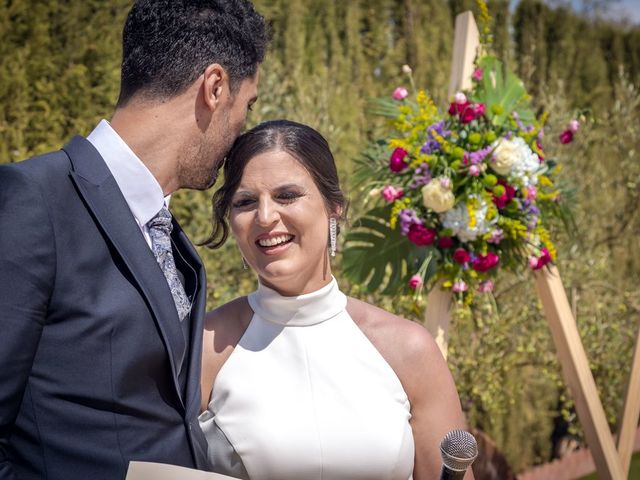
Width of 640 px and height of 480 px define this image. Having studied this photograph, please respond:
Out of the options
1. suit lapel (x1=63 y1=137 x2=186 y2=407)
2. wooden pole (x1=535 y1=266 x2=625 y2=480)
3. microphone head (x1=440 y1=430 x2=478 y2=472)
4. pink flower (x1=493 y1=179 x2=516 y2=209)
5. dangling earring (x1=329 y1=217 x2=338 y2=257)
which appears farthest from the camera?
wooden pole (x1=535 y1=266 x2=625 y2=480)

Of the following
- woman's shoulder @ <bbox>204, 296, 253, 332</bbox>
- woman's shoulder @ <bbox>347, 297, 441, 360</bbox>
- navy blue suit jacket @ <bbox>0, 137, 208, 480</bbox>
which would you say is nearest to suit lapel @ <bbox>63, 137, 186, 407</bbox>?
navy blue suit jacket @ <bbox>0, 137, 208, 480</bbox>

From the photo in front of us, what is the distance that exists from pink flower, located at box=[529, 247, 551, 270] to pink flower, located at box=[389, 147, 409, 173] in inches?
30.9

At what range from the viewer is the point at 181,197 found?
5.50 m

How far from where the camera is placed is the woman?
2.45 meters

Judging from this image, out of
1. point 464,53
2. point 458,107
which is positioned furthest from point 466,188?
point 464,53

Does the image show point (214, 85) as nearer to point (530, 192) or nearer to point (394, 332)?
point (394, 332)

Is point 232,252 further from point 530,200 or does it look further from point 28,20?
point 530,200

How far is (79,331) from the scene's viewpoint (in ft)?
5.49

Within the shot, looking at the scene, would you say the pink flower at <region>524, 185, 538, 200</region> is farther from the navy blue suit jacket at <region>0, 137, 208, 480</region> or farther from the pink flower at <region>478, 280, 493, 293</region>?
the navy blue suit jacket at <region>0, 137, 208, 480</region>

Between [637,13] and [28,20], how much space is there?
38.9 feet

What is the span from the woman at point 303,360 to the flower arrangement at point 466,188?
1.02m

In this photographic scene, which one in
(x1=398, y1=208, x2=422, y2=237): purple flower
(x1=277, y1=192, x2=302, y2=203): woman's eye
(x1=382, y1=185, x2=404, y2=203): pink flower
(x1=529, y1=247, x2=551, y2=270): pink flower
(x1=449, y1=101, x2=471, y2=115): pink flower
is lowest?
(x1=529, y1=247, x2=551, y2=270): pink flower

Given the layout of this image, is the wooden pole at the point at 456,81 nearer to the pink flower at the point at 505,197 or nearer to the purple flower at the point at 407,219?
the purple flower at the point at 407,219

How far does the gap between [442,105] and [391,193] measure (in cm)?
378
